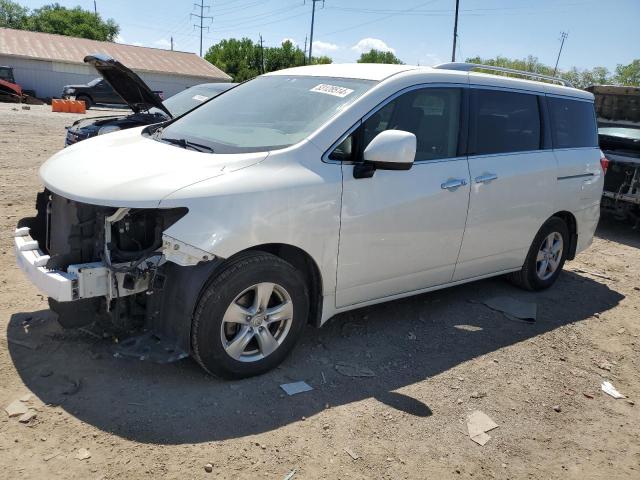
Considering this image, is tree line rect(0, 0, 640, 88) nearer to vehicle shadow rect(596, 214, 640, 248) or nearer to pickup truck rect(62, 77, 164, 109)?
pickup truck rect(62, 77, 164, 109)

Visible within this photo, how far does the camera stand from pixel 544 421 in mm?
3523

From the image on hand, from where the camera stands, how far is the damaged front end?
3.09m

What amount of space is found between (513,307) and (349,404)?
2.47m

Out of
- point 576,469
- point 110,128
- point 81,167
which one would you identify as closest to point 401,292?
point 576,469

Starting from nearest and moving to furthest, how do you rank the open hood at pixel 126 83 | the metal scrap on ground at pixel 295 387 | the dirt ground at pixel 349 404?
the dirt ground at pixel 349 404, the metal scrap on ground at pixel 295 387, the open hood at pixel 126 83

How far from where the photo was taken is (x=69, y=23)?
7575 centimetres

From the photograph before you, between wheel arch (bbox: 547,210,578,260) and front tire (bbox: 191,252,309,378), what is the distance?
Result: 3.26m

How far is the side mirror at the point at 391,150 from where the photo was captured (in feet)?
11.6

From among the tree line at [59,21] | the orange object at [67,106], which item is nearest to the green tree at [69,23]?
the tree line at [59,21]

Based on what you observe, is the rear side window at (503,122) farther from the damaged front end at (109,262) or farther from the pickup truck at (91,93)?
the pickup truck at (91,93)

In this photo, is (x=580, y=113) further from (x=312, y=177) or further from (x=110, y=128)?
(x=110, y=128)

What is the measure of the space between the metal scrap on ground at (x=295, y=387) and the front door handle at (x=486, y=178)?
2.10 m

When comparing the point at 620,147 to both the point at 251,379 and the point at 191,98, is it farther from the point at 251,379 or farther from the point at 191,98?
the point at 251,379

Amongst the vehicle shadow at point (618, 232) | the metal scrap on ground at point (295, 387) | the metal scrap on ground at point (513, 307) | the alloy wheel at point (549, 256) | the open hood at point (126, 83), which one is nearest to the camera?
the metal scrap on ground at point (295, 387)
